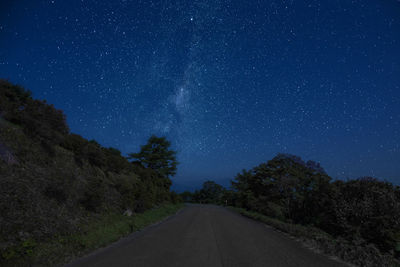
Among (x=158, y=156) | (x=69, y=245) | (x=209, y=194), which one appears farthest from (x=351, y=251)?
(x=209, y=194)

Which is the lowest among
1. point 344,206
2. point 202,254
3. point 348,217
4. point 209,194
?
point 202,254

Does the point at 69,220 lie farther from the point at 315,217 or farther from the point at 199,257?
the point at 315,217

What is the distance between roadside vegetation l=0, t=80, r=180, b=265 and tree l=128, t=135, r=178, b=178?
1495cm

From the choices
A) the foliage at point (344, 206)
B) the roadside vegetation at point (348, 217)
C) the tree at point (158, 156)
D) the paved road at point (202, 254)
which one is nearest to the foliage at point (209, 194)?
the tree at point (158, 156)

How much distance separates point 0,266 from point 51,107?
1119cm

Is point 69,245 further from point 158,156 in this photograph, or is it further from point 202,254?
point 158,156

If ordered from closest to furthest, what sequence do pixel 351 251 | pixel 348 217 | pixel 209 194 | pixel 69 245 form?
pixel 69 245 < pixel 351 251 < pixel 348 217 < pixel 209 194

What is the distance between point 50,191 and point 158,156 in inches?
932

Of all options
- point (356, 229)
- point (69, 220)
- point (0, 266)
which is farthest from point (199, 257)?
point (356, 229)

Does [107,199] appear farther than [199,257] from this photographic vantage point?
Yes

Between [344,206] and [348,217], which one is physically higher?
[344,206]

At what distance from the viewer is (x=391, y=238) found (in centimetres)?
675

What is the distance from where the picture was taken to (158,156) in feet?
104

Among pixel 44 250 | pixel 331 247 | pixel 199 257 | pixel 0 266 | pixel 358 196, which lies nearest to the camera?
pixel 0 266
